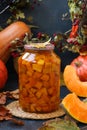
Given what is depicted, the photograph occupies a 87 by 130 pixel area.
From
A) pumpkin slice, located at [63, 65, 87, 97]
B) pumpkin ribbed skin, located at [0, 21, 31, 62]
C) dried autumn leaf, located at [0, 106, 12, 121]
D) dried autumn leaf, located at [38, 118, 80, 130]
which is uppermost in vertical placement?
pumpkin ribbed skin, located at [0, 21, 31, 62]

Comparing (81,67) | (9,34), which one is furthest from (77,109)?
(9,34)

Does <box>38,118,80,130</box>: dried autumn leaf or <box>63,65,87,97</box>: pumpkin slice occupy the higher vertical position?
<box>38,118,80,130</box>: dried autumn leaf

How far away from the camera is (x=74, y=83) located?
39.2 inches

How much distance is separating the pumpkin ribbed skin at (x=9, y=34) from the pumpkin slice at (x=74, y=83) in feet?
0.92

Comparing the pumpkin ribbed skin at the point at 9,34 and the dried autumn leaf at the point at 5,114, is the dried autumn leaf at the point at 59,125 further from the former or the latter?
the pumpkin ribbed skin at the point at 9,34

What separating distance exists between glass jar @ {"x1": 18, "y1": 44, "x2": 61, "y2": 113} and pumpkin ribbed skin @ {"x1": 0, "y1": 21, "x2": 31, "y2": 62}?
14.8 inches

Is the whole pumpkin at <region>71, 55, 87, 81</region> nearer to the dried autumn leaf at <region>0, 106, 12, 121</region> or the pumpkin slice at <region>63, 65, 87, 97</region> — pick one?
the pumpkin slice at <region>63, 65, 87, 97</region>

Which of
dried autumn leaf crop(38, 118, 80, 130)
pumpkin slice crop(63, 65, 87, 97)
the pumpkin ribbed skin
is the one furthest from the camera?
the pumpkin ribbed skin

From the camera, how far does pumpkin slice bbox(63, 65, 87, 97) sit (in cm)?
97

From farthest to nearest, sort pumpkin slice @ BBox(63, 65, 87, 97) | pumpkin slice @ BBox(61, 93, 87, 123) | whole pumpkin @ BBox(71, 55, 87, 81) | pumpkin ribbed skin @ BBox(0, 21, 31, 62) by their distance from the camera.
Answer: pumpkin ribbed skin @ BBox(0, 21, 31, 62) < whole pumpkin @ BBox(71, 55, 87, 81) < pumpkin slice @ BBox(63, 65, 87, 97) < pumpkin slice @ BBox(61, 93, 87, 123)

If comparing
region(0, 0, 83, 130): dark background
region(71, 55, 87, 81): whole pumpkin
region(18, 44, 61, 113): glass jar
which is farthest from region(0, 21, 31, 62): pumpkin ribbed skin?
region(18, 44, 61, 113): glass jar

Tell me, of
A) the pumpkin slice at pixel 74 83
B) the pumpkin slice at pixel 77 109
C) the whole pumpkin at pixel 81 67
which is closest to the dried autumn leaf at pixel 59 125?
the pumpkin slice at pixel 77 109

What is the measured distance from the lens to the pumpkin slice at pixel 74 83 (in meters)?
0.97

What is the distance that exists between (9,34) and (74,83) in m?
0.36
